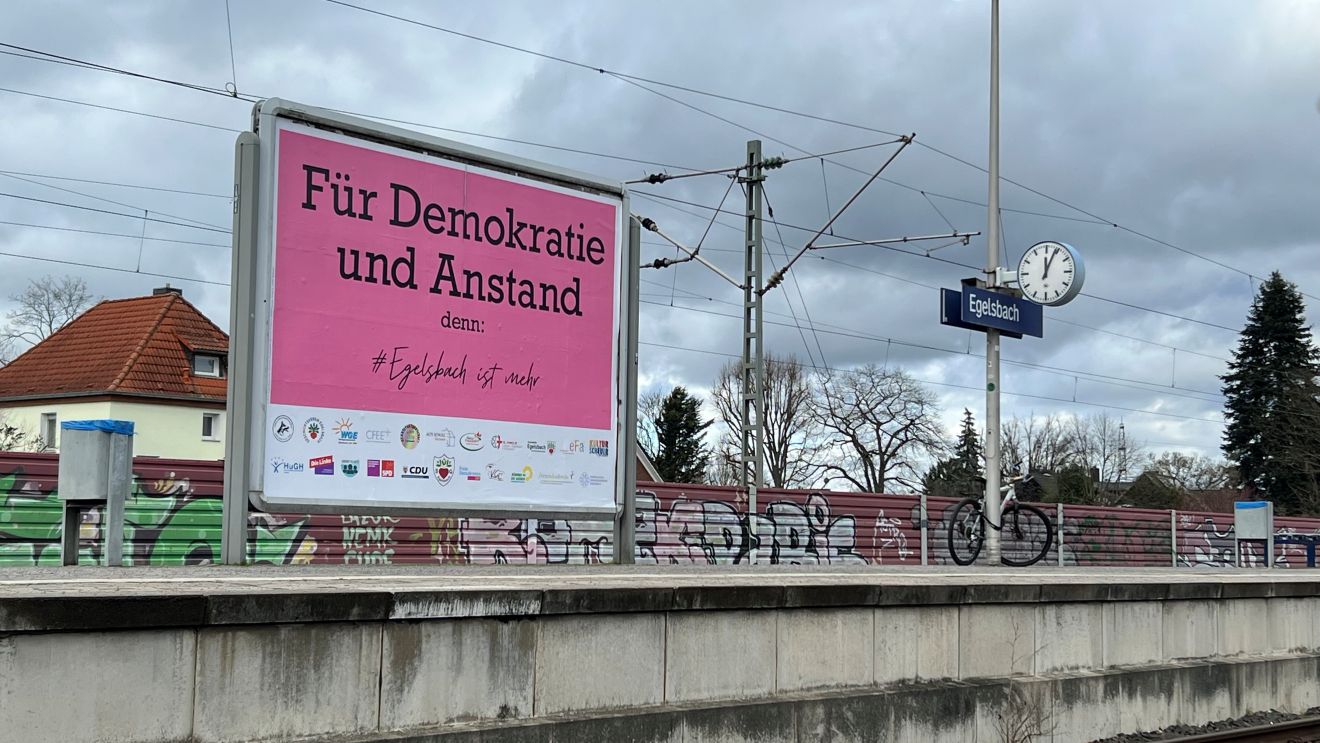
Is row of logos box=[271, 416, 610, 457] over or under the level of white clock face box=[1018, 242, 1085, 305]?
under

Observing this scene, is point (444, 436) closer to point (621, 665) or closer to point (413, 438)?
point (413, 438)

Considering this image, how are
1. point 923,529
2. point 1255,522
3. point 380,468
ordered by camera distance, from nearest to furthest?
point 380,468, point 923,529, point 1255,522

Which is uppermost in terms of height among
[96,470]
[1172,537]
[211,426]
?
[211,426]

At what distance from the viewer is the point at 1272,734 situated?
11.6m

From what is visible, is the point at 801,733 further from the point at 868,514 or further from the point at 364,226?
the point at 868,514

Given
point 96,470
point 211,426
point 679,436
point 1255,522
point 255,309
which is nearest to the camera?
point 255,309

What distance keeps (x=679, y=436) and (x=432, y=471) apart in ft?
189

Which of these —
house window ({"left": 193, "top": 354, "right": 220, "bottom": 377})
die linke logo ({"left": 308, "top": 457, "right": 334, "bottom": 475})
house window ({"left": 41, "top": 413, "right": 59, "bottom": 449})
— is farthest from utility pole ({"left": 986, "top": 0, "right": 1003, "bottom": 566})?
house window ({"left": 41, "top": 413, "right": 59, "bottom": 449})

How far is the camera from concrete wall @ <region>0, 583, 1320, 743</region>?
541cm

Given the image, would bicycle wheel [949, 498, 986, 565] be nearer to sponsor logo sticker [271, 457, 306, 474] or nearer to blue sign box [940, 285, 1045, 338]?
blue sign box [940, 285, 1045, 338]

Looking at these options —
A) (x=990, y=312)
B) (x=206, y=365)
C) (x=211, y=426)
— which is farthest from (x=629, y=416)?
(x=206, y=365)

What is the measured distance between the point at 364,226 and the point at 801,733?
485 cm

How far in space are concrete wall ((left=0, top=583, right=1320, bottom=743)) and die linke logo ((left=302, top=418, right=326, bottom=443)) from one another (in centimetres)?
313

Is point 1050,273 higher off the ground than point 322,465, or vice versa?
point 1050,273
